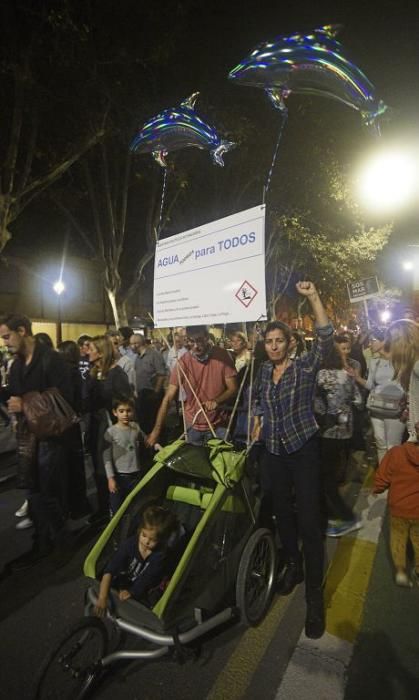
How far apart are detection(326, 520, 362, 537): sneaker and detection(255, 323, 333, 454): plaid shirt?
1.55 m

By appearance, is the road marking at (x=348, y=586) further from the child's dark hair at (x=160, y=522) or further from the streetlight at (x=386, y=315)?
the streetlight at (x=386, y=315)

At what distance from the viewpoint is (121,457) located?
13.0ft

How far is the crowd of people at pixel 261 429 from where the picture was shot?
287cm

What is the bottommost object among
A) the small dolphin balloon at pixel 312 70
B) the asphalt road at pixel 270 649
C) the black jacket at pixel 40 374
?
the asphalt road at pixel 270 649

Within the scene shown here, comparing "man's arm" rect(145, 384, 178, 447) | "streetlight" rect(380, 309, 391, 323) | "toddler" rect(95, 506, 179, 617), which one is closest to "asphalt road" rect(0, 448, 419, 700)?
"toddler" rect(95, 506, 179, 617)

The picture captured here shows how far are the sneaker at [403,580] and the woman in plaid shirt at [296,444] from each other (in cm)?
76

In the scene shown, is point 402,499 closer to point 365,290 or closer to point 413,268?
point 365,290

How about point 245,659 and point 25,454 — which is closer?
point 245,659

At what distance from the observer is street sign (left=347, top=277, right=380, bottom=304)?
9195 millimetres

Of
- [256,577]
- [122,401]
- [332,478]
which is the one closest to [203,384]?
[122,401]

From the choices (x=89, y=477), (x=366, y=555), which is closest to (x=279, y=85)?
(x=366, y=555)

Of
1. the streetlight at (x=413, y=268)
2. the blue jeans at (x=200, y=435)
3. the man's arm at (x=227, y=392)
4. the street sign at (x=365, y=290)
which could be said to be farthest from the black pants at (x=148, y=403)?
the streetlight at (x=413, y=268)

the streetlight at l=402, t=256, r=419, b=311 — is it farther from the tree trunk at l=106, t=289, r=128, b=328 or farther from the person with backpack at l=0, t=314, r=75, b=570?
the person with backpack at l=0, t=314, r=75, b=570

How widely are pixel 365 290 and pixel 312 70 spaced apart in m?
7.18
